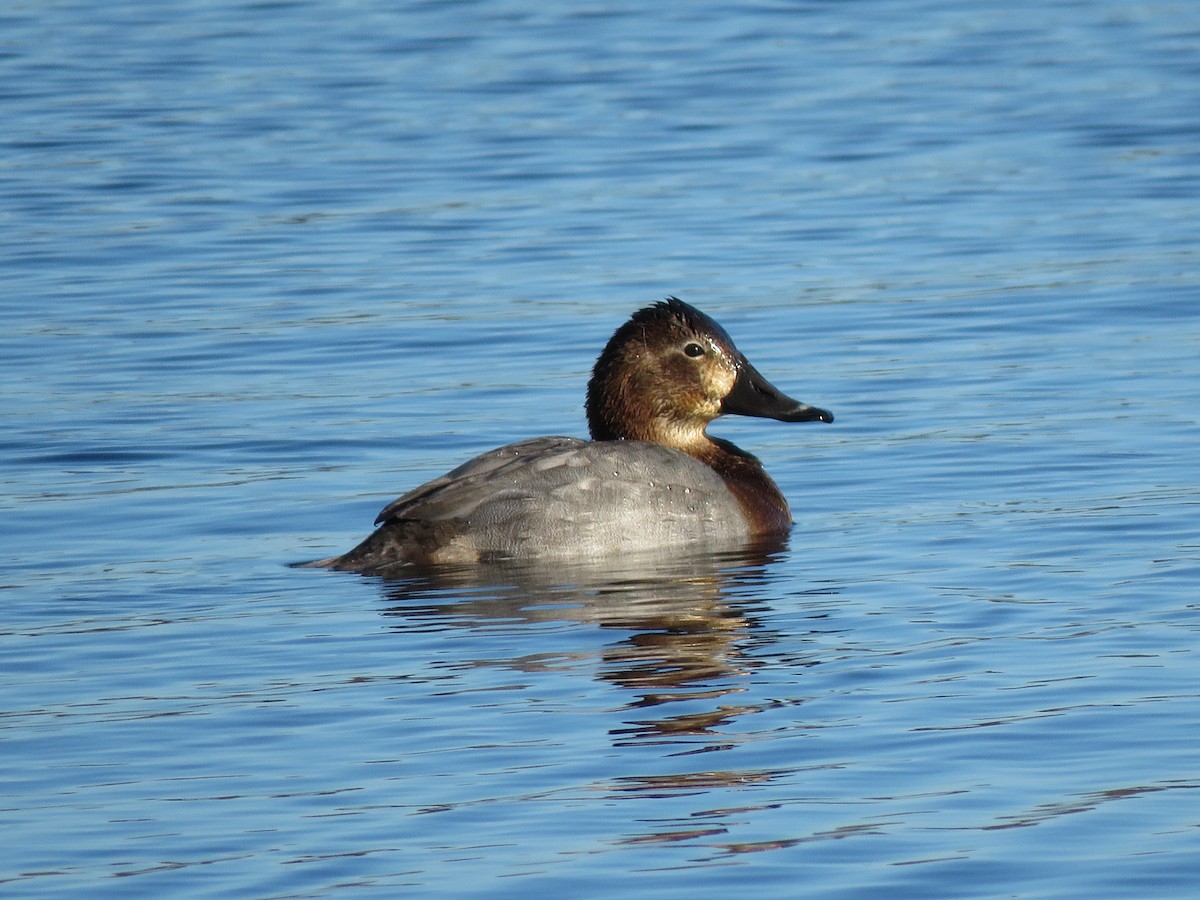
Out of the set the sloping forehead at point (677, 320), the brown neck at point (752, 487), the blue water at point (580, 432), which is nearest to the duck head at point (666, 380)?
the sloping forehead at point (677, 320)

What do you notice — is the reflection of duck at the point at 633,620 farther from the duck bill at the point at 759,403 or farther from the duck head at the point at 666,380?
the duck bill at the point at 759,403

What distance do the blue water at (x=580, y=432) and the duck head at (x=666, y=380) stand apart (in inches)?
27.7

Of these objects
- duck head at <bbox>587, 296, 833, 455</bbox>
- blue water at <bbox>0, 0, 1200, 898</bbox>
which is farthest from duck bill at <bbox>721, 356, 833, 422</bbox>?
blue water at <bbox>0, 0, 1200, 898</bbox>

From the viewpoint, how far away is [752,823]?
5965mm

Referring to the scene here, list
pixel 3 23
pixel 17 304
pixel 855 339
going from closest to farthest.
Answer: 1. pixel 855 339
2. pixel 17 304
3. pixel 3 23

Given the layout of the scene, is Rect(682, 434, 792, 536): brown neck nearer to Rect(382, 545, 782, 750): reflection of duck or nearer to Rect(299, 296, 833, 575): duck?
Rect(299, 296, 833, 575): duck

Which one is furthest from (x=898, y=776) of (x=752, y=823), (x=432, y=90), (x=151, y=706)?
(x=432, y=90)

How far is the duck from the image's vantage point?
363 inches

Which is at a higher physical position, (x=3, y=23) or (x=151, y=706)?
(x=3, y=23)

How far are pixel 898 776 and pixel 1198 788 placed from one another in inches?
32.0

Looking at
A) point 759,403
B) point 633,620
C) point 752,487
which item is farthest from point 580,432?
point 633,620

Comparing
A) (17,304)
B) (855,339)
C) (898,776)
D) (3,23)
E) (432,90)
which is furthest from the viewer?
(3,23)

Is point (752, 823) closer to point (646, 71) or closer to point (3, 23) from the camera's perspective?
point (646, 71)

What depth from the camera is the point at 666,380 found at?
10.3 m
